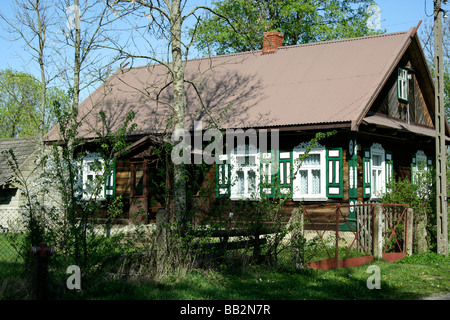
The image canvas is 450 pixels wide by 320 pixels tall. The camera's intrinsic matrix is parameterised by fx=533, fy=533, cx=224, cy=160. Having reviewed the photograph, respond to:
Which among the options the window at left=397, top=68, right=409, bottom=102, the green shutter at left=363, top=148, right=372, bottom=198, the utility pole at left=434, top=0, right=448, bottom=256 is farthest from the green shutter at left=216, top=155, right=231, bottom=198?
the window at left=397, top=68, right=409, bottom=102

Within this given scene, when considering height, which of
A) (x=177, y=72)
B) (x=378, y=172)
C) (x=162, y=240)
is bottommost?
(x=162, y=240)

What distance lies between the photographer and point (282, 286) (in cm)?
885

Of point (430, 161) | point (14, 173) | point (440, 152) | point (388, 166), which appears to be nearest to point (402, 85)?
point (388, 166)

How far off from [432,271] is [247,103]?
8.51 m

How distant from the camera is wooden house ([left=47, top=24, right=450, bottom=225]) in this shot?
50.6 ft

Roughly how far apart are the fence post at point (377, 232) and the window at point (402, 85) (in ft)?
24.4

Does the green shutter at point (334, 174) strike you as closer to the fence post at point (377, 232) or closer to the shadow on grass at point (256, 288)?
the fence post at point (377, 232)

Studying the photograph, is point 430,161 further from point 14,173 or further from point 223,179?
point 14,173

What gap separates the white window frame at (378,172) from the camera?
53.9 ft

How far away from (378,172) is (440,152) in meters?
3.25

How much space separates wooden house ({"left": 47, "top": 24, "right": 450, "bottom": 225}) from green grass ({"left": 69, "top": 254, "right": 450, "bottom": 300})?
388cm

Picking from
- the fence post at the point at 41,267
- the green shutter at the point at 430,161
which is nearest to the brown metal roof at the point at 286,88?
the green shutter at the point at 430,161

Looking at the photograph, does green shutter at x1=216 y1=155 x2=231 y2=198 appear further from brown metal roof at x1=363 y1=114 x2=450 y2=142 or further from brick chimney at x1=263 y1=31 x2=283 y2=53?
brick chimney at x1=263 y1=31 x2=283 y2=53
